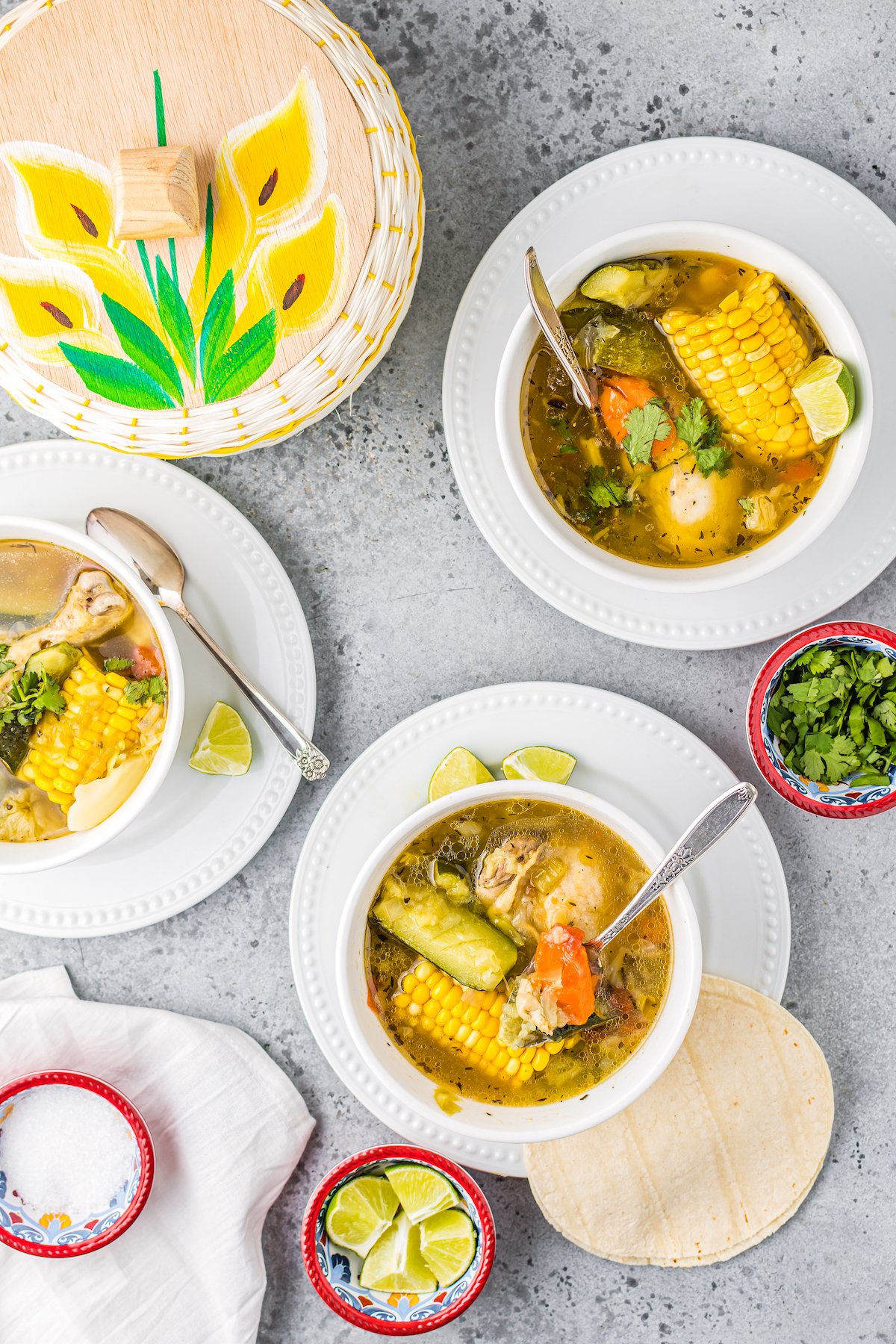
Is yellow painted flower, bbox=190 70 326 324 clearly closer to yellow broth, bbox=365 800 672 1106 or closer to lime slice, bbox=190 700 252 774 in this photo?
lime slice, bbox=190 700 252 774

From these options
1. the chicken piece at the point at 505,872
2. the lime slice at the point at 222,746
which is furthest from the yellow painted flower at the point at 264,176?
the chicken piece at the point at 505,872

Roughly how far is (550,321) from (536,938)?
1386 millimetres

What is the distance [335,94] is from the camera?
6.05ft

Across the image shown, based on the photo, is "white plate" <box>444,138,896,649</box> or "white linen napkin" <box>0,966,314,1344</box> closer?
"white plate" <box>444,138,896,649</box>

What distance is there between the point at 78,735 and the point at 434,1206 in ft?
4.77

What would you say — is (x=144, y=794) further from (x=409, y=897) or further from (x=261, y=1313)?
(x=261, y=1313)

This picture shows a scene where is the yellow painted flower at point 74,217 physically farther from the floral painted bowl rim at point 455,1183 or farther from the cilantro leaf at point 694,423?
the floral painted bowl rim at point 455,1183

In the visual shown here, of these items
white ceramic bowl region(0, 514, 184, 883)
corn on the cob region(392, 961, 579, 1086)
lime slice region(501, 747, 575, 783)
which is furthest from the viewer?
lime slice region(501, 747, 575, 783)

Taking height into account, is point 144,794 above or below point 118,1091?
above

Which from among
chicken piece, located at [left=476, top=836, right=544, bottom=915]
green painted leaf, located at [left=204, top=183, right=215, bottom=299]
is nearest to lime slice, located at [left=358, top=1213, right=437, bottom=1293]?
chicken piece, located at [left=476, top=836, right=544, bottom=915]

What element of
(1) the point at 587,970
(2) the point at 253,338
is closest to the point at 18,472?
(2) the point at 253,338

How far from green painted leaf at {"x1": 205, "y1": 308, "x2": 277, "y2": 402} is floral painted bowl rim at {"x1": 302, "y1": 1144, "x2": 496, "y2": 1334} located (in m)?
1.80

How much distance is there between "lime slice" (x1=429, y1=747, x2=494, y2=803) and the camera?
7.59ft

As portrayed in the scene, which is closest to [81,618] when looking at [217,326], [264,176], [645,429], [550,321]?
[217,326]
